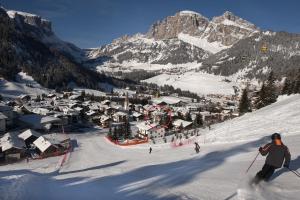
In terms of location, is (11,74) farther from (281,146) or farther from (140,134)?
(281,146)

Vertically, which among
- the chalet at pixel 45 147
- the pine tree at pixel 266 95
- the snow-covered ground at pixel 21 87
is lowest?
the chalet at pixel 45 147

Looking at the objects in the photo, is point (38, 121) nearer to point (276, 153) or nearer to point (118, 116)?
point (118, 116)

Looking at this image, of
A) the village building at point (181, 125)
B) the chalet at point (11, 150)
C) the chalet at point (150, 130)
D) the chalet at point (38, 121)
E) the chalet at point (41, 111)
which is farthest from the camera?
the chalet at point (41, 111)

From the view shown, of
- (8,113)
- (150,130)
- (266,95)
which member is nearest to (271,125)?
(266,95)

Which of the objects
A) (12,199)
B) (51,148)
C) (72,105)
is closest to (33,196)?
(12,199)

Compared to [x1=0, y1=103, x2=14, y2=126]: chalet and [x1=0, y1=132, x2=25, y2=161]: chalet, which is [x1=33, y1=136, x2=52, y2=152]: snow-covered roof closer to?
[x1=0, y1=132, x2=25, y2=161]: chalet

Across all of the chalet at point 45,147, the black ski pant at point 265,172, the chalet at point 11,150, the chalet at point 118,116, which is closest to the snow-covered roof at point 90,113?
the chalet at point 118,116

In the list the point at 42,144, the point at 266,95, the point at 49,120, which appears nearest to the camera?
the point at 42,144

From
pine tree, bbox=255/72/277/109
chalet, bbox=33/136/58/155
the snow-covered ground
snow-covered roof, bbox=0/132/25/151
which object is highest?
the snow-covered ground

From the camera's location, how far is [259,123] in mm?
41375

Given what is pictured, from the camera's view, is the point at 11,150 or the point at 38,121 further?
the point at 38,121

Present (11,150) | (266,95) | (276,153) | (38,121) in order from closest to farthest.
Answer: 1. (276,153)
2. (11,150)
3. (266,95)
4. (38,121)

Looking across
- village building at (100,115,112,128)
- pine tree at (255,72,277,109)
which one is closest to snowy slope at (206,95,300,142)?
pine tree at (255,72,277,109)

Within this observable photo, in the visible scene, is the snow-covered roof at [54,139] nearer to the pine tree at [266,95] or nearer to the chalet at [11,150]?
the chalet at [11,150]
